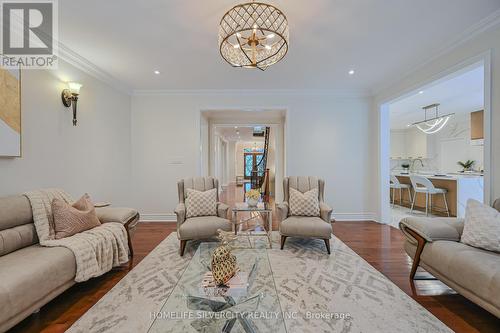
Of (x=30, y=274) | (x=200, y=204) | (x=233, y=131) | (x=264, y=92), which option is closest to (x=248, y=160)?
(x=233, y=131)

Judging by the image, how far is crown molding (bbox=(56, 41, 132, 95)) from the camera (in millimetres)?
3061

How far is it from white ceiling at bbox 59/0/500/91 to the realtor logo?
127 mm

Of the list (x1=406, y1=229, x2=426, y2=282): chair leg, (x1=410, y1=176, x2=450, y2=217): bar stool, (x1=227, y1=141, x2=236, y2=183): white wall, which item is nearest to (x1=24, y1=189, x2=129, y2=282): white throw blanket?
(x1=406, y1=229, x2=426, y2=282): chair leg

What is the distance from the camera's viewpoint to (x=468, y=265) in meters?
1.79

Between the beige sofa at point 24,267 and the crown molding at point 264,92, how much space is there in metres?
3.07

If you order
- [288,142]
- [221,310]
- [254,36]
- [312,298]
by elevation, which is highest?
[254,36]

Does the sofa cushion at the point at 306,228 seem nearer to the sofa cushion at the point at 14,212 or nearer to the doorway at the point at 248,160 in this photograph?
the sofa cushion at the point at 14,212

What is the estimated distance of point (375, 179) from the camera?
15.5 feet

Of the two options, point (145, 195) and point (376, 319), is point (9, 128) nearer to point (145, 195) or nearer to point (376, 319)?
point (145, 195)

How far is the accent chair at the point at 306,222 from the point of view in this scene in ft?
9.84

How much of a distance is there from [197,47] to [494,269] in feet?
11.8

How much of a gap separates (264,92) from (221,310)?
13.5ft

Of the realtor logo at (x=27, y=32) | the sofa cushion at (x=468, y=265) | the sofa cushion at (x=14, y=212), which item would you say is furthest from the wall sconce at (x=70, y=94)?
the sofa cushion at (x=468, y=265)

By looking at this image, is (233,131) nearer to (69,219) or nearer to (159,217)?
(159,217)
